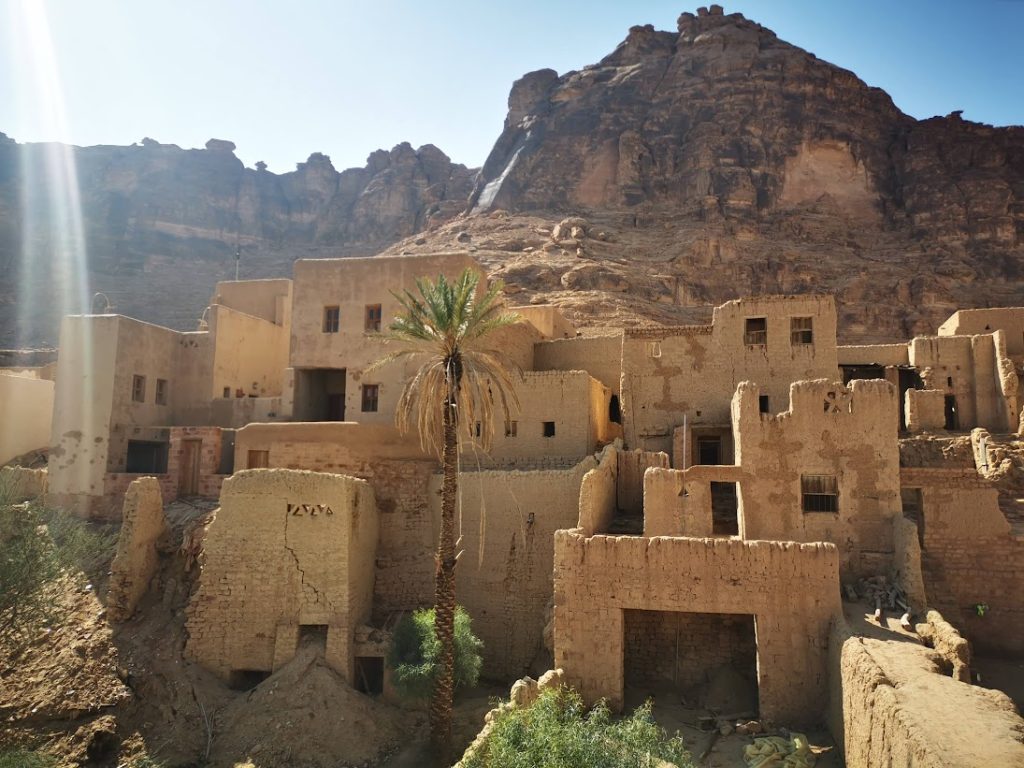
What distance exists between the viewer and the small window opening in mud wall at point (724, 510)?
17047mm

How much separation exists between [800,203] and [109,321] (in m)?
63.5

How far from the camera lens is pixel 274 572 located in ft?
53.2

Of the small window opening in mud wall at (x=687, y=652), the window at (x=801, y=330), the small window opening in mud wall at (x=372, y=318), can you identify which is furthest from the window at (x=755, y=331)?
the small window opening in mud wall at (x=372, y=318)

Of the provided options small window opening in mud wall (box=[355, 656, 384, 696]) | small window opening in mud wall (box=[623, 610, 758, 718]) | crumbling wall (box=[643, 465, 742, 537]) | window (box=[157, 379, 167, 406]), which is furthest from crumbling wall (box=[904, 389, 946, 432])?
window (box=[157, 379, 167, 406])

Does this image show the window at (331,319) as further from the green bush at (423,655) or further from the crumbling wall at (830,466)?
the crumbling wall at (830,466)

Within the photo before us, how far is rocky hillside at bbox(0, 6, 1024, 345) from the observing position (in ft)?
188

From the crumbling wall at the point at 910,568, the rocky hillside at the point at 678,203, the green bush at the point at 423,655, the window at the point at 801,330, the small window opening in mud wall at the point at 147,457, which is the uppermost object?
the rocky hillside at the point at 678,203

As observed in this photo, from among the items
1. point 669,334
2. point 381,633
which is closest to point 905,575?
point 669,334

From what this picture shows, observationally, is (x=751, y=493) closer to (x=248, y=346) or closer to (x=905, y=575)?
(x=905, y=575)

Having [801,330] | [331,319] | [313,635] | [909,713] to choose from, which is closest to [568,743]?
[909,713]

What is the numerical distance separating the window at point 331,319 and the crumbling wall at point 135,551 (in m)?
8.08

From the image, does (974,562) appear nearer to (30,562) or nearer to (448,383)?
(448,383)

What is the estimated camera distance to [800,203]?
70.0 meters

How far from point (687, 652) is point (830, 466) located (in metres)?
4.75
